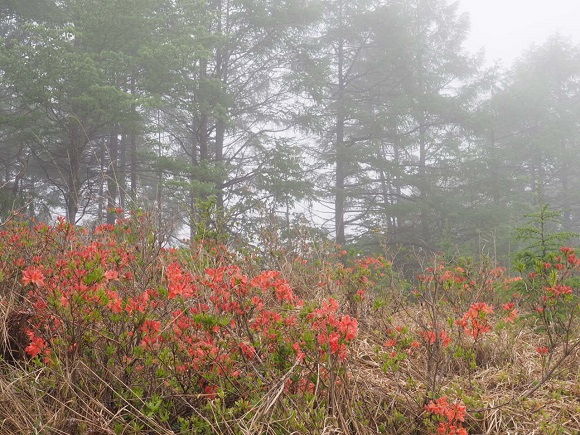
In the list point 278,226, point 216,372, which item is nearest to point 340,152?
point 278,226

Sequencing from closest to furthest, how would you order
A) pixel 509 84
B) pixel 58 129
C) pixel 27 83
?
pixel 27 83, pixel 58 129, pixel 509 84

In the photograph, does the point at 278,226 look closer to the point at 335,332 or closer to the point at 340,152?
the point at 335,332

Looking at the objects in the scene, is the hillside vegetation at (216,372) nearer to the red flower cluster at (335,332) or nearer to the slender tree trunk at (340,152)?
the red flower cluster at (335,332)

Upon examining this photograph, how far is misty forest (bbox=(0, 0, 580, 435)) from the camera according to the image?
7.82 ft

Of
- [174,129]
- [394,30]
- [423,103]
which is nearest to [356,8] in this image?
[394,30]

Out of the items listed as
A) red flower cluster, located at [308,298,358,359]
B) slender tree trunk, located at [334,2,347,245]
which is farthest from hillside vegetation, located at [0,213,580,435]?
slender tree trunk, located at [334,2,347,245]

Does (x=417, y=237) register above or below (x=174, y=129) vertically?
below

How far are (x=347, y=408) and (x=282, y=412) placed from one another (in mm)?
343

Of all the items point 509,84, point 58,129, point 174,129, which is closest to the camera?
point 58,129

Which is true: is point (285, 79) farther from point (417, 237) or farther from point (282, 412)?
point (282, 412)

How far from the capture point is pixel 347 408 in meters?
2.38

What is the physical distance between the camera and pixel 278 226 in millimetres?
6074

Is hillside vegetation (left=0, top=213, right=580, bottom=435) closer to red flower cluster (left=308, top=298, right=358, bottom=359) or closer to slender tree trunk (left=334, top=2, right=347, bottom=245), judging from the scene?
red flower cluster (left=308, top=298, right=358, bottom=359)

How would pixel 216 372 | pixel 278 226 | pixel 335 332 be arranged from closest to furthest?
pixel 335 332, pixel 216 372, pixel 278 226
